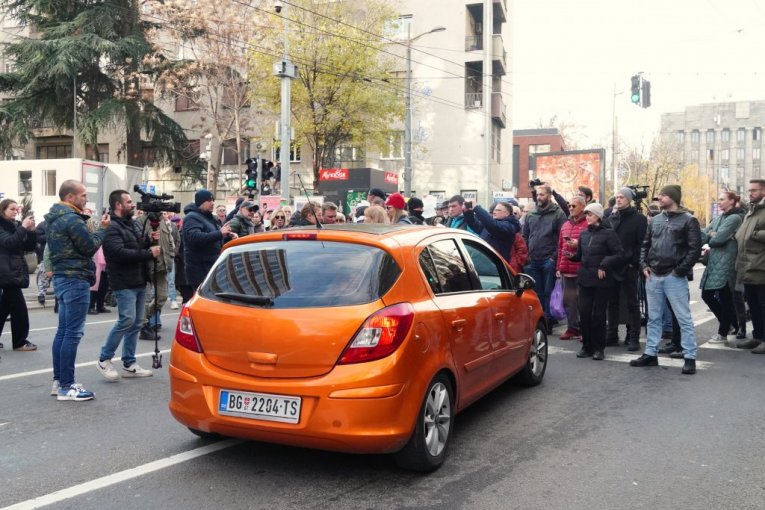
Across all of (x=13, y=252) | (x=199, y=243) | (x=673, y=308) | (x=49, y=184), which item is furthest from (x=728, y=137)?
(x=13, y=252)

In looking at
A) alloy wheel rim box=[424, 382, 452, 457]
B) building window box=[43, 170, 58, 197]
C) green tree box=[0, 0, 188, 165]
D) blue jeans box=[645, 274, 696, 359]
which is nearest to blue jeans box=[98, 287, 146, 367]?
alloy wheel rim box=[424, 382, 452, 457]

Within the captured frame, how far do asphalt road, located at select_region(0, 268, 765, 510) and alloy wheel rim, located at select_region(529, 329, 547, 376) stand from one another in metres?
0.20

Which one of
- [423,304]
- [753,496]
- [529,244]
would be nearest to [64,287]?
[423,304]

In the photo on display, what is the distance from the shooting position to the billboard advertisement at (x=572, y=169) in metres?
36.4

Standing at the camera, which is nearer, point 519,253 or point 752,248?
point 752,248

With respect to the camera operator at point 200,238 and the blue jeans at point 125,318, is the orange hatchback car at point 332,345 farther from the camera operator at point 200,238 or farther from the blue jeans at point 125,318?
the camera operator at point 200,238

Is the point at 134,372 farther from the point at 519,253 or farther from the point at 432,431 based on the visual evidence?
the point at 519,253

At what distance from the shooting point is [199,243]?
26.7ft

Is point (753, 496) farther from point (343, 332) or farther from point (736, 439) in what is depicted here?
point (343, 332)

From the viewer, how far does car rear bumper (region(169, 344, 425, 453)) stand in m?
3.93

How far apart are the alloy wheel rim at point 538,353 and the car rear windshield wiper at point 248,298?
3.15m

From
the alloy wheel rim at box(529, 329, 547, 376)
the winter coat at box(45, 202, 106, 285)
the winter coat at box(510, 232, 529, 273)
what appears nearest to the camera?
the winter coat at box(45, 202, 106, 285)

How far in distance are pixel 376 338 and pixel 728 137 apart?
14686 centimetres

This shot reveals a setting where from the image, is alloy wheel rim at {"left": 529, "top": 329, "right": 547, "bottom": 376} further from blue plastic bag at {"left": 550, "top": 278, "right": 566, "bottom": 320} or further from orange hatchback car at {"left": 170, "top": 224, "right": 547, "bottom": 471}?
blue plastic bag at {"left": 550, "top": 278, "right": 566, "bottom": 320}
